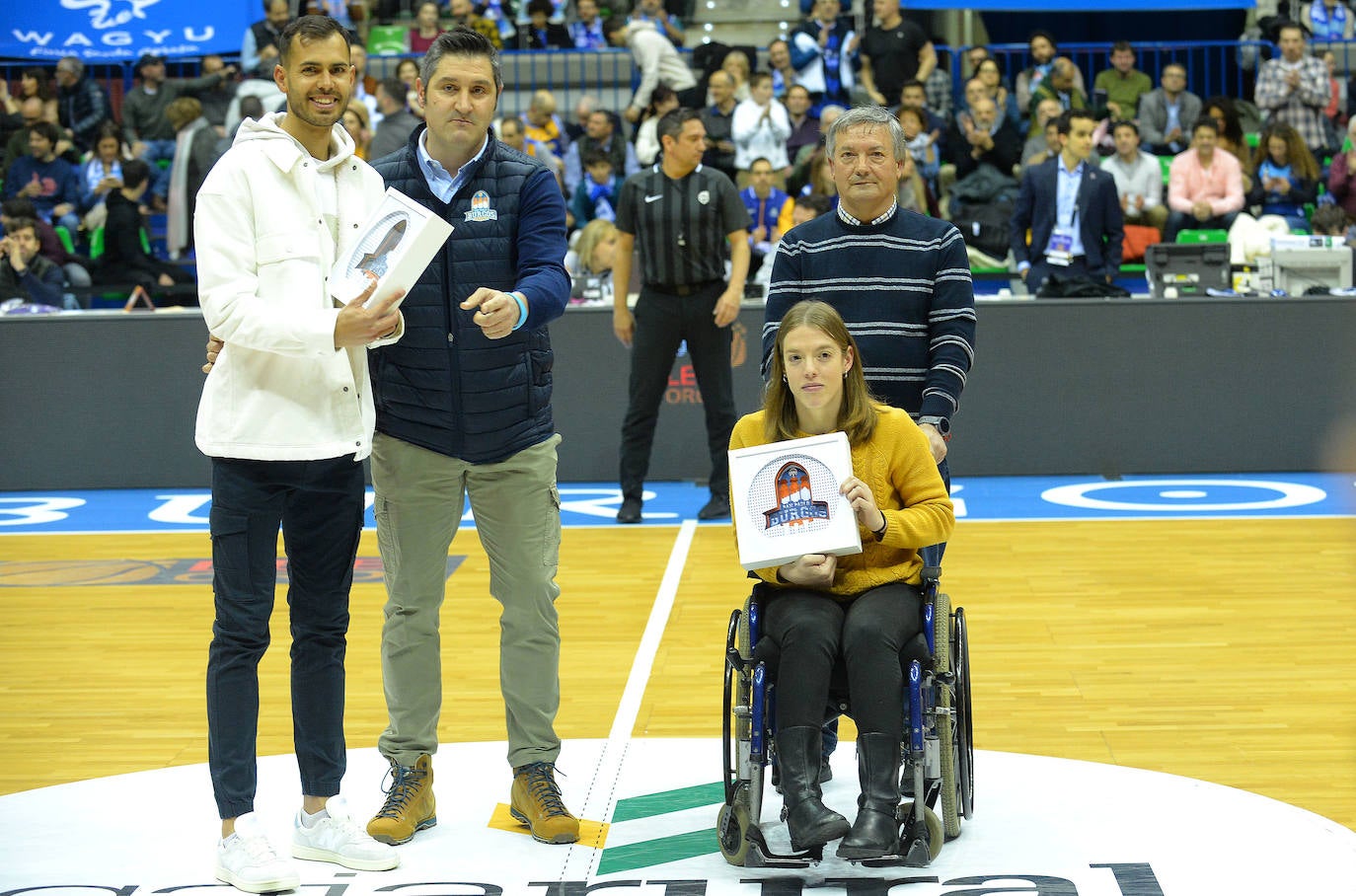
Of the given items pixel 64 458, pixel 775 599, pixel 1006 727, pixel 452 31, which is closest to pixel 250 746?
pixel 775 599

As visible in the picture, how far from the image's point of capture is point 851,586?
12.7 ft

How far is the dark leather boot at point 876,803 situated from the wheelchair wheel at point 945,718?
13 centimetres

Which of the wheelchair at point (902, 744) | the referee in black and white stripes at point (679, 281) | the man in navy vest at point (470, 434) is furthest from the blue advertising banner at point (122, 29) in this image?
the wheelchair at point (902, 744)

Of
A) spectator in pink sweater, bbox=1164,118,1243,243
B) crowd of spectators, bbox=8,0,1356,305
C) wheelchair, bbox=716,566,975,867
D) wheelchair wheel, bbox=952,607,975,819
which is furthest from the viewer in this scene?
crowd of spectators, bbox=8,0,1356,305

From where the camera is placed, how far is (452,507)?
411 centimetres

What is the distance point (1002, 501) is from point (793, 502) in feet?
16.8

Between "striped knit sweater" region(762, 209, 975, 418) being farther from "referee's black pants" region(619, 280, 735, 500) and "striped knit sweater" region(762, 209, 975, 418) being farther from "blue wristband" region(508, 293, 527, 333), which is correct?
"referee's black pants" region(619, 280, 735, 500)

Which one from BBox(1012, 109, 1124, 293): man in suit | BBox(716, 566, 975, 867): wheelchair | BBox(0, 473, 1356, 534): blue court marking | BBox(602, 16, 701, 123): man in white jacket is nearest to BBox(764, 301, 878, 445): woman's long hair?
BBox(716, 566, 975, 867): wheelchair

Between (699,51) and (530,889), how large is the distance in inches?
464

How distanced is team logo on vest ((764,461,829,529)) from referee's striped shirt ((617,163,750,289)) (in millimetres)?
4479

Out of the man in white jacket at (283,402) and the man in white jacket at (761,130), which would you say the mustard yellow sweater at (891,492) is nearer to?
the man in white jacket at (283,402)

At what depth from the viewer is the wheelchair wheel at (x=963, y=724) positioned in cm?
395

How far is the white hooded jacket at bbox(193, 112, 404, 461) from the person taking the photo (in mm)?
3557

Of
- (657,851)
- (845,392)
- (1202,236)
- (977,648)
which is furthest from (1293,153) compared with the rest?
(657,851)
